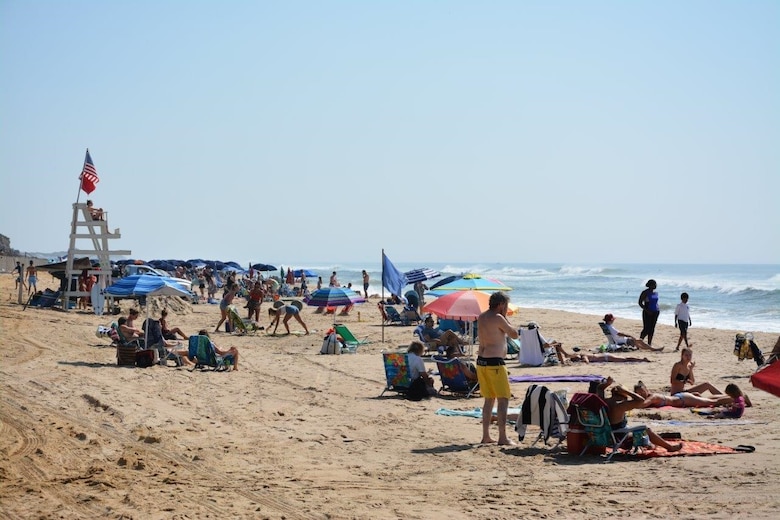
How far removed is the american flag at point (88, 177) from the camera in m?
25.1

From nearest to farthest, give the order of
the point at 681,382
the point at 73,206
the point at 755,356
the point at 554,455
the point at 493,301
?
the point at 554,455 < the point at 493,301 < the point at 681,382 < the point at 755,356 < the point at 73,206

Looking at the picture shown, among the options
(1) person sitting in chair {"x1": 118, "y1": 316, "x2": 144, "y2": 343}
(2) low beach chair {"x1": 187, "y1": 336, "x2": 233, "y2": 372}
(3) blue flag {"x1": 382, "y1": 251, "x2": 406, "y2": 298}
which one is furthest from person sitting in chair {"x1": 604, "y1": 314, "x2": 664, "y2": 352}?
(1) person sitting in chair {"x1": 118, "y1": 316, "x2": 144, "y2": 343}

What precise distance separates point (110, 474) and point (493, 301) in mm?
3836

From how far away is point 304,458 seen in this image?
25.1 feet

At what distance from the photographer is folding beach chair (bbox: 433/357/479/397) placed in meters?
11.5

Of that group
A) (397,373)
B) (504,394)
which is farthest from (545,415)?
(397,373)

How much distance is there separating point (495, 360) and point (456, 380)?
3.39m

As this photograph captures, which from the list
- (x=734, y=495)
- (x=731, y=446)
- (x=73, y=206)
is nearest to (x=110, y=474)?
(x=734, y=495)

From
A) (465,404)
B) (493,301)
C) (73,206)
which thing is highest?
(73,206)

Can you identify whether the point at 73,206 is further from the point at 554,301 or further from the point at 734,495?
the point at 554,301

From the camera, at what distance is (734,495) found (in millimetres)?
6113

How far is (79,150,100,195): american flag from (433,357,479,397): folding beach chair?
1705 centimetres

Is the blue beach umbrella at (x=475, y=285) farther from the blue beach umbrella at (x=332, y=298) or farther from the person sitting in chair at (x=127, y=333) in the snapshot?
the person sitting in chair at (x=127, y=333)

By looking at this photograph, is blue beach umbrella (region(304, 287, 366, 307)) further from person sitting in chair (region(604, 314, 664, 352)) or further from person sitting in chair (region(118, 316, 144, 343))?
person sitting in chair (region(604, 314, 664, 352))
